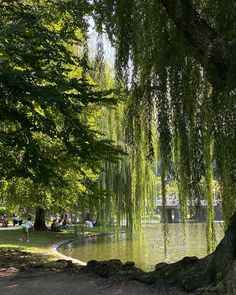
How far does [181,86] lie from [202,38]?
875mm

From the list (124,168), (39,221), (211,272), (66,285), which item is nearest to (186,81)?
(211,272)

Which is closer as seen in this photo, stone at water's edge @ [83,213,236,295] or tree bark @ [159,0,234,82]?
stone at water's edge @ [83,213,236,295]

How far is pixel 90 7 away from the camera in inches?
317

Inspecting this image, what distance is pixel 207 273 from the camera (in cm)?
636

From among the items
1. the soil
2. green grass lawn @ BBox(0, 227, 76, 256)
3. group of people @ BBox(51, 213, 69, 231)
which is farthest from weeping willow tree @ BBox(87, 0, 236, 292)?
group of people @ BBox(51, 213, 69, 231)

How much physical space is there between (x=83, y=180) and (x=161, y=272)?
26.9ft

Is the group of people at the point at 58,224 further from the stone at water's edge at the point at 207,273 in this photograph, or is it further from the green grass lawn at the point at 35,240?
the stone at water's edge at the point at 207,273

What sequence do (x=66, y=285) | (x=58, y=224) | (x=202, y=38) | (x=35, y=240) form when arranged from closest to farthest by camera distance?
(x=202, y=38) < (x=66, y=285) < (x=35, y=240) < (x=58, y=224)

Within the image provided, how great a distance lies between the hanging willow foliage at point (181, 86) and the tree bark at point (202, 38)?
0.05 ft

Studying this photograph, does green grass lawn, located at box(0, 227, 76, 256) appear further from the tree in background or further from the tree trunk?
the tree trunk

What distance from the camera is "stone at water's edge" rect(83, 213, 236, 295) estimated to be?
567 cm

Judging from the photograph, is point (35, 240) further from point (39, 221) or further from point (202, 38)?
point (202, 38)

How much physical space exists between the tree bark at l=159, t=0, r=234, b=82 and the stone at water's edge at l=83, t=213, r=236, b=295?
2127 mm

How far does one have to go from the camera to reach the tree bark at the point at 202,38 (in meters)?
6.26
